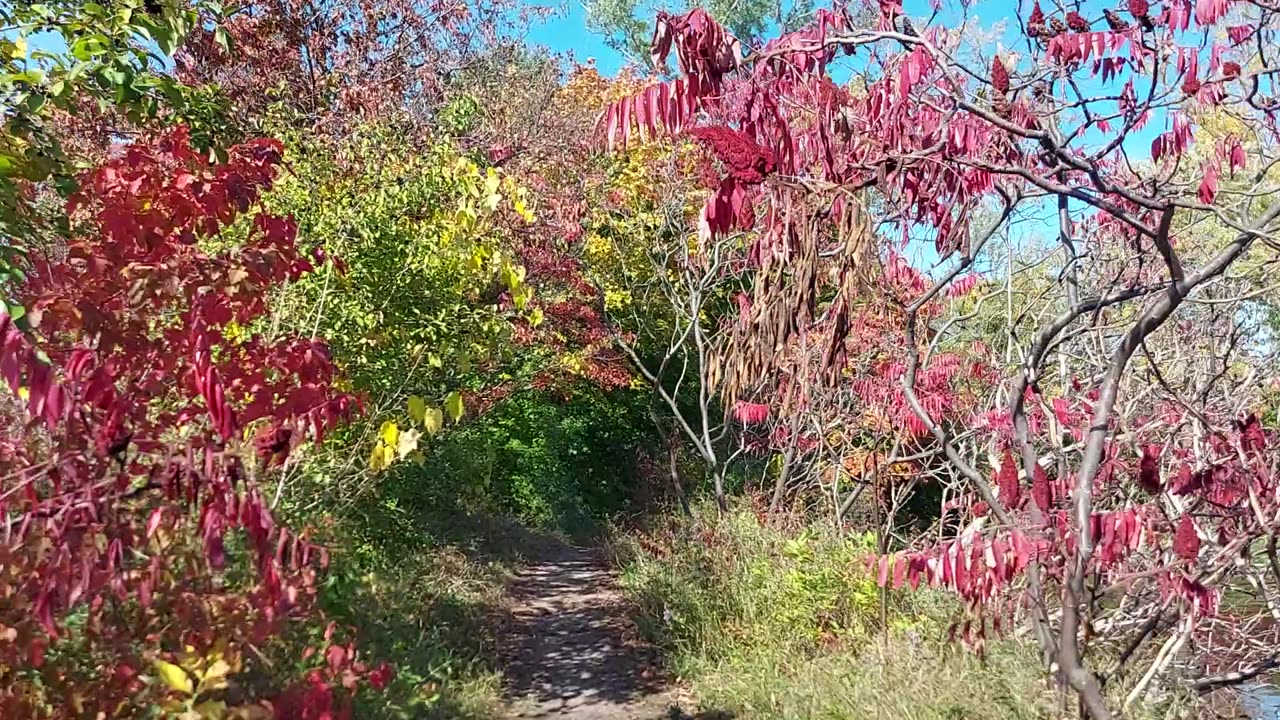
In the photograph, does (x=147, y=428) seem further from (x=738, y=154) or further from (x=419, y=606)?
(x=419, y=606)

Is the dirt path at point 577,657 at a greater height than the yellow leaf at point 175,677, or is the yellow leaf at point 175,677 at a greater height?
the yellow leaf at point 175,677

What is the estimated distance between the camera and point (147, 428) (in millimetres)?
2656

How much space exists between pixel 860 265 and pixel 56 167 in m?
2.88

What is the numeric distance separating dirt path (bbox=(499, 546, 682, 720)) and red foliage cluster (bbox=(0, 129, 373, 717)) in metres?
2.99

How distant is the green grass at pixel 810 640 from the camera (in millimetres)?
4875

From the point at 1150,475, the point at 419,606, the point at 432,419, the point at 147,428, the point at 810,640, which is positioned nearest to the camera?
the point at 147,428

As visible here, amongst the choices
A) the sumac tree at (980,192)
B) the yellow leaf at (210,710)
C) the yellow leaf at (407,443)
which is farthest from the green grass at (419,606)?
the sumac tree at (980,192)

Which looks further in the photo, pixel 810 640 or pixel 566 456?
pixel 566 456

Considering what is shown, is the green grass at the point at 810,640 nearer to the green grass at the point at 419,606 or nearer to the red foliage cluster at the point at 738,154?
the green grass at the point at 419,606

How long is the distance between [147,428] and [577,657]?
563 centimetres

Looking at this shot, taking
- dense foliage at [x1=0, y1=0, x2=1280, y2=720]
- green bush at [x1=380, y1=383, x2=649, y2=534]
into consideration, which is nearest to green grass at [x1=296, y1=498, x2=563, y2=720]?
dense foliage at [x1=0, y1=0, x2=1280, y2=720]

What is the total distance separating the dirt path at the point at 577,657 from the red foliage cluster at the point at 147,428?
2.99m

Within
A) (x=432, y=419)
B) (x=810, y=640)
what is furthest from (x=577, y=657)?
(x=432, y=419)

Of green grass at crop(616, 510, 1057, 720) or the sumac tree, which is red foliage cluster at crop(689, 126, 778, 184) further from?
green grass at crop(616, 510, 1057, 720)
